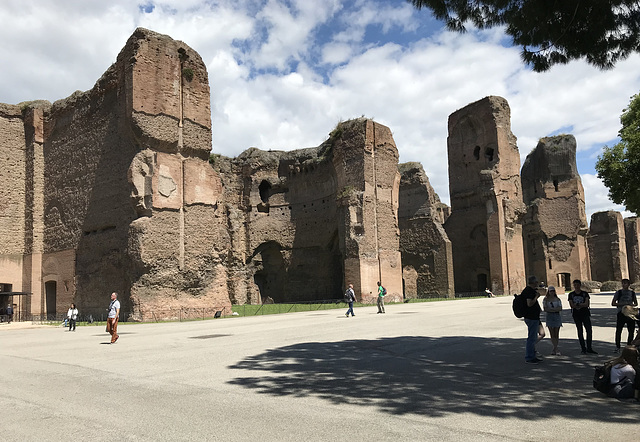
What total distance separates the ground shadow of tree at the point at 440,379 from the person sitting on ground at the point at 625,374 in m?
0.14

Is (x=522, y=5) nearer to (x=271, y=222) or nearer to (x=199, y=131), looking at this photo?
(x=199, y=131)

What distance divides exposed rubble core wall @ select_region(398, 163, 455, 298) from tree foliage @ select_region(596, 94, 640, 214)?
1646cm

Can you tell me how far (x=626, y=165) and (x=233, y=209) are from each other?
22.4 meters

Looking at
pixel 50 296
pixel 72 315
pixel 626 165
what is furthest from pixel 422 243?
pixel 72 315

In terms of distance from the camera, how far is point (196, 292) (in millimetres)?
20438

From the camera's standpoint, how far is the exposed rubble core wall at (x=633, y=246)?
2042 inches

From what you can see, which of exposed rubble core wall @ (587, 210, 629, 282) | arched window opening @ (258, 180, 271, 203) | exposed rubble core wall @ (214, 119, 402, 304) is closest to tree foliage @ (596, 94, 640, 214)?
exposed rubble core wall @ (214, 119, 402, 304)

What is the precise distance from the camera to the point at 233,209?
33094mm

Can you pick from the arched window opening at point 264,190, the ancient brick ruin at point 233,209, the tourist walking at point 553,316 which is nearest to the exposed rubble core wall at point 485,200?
the ancient brick ruin at point 233,209

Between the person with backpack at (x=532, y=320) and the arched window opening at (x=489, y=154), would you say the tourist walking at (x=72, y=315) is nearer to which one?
the person with backpack at (x=532, y=320)

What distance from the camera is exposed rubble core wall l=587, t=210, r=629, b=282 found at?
151 feet

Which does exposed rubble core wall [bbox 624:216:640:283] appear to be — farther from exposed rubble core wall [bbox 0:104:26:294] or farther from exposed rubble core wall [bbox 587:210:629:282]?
exposed rubble core wall [bbox 0:104:26:294]

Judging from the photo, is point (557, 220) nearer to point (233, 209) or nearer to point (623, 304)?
point (233, 209)

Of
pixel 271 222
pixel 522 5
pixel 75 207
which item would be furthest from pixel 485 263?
pixel 522 5
